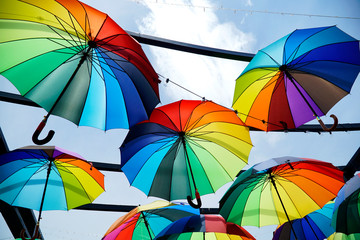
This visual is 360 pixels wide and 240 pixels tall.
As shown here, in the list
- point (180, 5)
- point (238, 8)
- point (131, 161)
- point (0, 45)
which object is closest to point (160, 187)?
point (131, 161)

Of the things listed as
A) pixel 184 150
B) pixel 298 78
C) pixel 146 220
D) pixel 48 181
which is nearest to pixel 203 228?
pixel 184 150

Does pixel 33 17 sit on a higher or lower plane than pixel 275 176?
higher

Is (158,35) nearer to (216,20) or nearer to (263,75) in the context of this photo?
(216,20)

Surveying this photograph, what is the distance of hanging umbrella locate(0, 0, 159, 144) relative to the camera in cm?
263

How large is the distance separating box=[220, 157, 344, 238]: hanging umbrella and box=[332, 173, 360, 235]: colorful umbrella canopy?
1263 millimetres

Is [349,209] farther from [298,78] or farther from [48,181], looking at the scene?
[48,181]

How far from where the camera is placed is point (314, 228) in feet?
14.4

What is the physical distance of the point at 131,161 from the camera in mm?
3986

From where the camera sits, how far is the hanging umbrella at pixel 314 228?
14.1ft

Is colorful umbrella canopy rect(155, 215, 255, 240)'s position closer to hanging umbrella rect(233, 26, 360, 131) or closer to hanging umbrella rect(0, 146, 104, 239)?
hanging umbrella rect(233, 26, 360, 131)

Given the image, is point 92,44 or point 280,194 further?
point 280,194

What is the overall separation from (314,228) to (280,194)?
915 millimetres

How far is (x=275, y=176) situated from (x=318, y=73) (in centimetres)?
156

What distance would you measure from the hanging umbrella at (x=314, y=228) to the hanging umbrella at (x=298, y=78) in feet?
5.71
